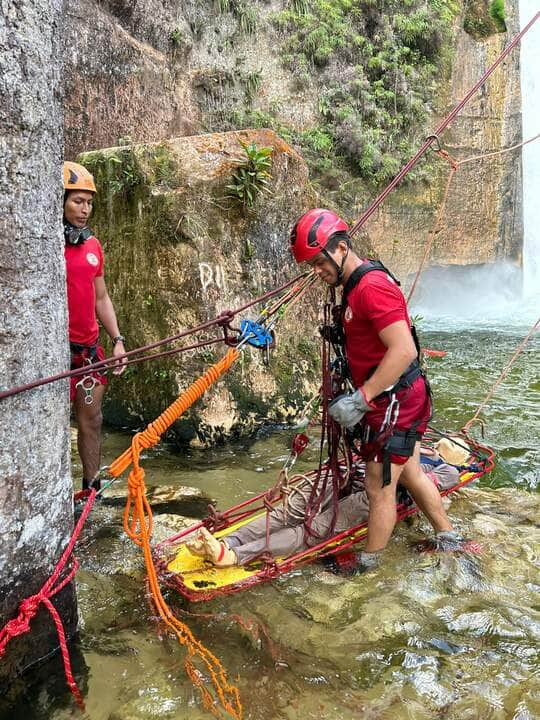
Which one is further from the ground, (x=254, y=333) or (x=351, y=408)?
(x=254, y=333)

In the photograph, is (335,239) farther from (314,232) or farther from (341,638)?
(341,638)

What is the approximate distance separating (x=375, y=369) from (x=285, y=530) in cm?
114

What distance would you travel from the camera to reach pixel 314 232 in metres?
3.08

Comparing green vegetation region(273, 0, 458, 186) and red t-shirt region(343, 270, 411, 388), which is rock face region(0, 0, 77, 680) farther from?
green vegetation region(273, 0, 458, 186)

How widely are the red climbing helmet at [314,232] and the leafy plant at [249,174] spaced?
295 cm

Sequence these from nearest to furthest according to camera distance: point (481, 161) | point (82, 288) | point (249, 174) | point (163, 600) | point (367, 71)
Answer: point (163, 600)
point (82, 288)
point (249, 174)
point (367, 71)
point (481, 161)

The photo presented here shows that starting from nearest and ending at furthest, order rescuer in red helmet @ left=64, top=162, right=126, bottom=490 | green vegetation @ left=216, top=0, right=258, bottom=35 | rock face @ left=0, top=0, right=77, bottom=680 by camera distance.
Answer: rock face @ left=0, top=0, right=77, bottom=680 < rescuer in red helmet @ left=64, top=162, right=126, bottom=490 < green vegetation @ left=216, top=0, right=258, bottom=35

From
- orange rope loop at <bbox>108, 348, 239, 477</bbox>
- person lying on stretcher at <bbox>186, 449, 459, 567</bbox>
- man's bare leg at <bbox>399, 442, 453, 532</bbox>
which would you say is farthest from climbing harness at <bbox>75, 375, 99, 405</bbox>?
man's bare leg at <bbox>399, 442, 453, 532</bbox>

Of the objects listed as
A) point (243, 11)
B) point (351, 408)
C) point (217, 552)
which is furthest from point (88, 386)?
point (243, 11)

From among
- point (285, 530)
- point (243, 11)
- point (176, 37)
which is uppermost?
point (243, 11)

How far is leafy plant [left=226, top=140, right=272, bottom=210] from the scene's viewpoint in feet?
19.3

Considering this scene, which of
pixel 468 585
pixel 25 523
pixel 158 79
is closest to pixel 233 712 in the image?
pixel 25 523

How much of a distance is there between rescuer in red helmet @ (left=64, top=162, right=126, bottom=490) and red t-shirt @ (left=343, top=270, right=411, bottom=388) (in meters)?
1.39

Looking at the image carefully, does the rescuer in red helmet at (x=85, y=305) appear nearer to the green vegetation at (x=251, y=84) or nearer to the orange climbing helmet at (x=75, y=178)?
the orange climbing helmet at (x=75, y=178)
